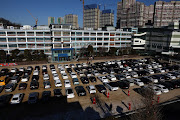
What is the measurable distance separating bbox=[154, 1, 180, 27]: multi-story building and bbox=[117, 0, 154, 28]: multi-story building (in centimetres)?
781

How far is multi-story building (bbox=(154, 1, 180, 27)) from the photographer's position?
108812mm

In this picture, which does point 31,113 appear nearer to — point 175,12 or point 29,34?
point 29,34

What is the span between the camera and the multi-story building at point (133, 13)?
114688 mm

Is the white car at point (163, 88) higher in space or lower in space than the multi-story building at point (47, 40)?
lower

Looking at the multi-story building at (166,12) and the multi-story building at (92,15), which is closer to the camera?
the multi-story building at (166,12)

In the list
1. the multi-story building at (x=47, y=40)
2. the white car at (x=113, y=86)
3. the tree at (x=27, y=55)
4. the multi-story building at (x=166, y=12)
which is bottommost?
the white car at (x=113, y=86)

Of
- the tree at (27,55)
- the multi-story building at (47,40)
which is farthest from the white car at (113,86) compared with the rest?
the tree at (27,55)

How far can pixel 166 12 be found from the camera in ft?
364

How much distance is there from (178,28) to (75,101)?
198ft

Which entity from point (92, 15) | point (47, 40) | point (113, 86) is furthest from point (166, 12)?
point (113, 86)

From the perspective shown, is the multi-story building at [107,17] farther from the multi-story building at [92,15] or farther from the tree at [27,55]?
the tree at [27,55]

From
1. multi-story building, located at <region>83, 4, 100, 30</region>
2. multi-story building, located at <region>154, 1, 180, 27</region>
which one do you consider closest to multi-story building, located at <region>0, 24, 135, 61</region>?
multi-story building, located at <region>154, 1, 180, 27</region>

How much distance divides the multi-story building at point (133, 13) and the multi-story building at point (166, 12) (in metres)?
7.81

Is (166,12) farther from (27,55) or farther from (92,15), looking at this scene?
(27,55)
